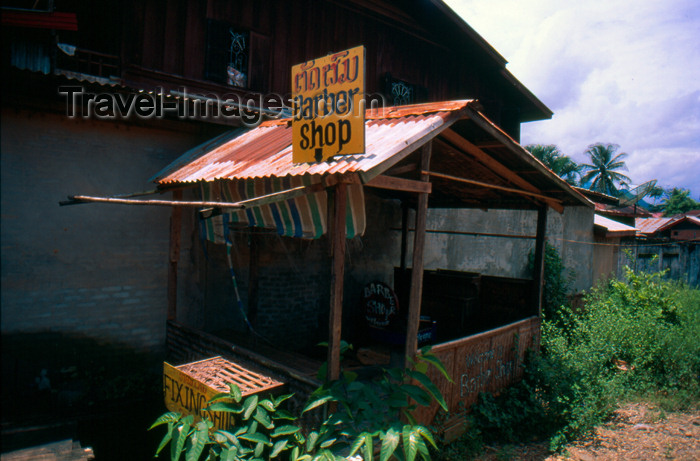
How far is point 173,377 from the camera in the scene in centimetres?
474

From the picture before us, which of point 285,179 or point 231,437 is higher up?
point 285,179

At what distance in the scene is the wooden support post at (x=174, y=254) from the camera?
6371mm

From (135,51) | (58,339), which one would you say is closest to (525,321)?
(58,339)

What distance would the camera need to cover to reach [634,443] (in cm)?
588

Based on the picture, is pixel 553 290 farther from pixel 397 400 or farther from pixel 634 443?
pixel 397 400

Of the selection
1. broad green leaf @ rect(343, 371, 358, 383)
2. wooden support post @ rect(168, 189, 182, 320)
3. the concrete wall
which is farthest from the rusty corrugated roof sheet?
broad green leaf @ rect(343, 371, 358, 383)

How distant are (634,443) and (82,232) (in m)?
7.85

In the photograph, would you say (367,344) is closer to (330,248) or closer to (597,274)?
(330,248)

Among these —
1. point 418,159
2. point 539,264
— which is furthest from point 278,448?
point 539,264

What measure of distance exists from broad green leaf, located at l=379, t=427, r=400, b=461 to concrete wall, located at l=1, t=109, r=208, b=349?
4.69 meters

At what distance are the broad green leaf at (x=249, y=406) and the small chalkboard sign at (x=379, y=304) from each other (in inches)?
157

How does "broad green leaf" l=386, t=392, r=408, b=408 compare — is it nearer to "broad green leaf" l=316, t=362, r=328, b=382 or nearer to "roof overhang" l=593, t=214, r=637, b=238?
"broad green leaf" l=316, t=362, r=328, b=382

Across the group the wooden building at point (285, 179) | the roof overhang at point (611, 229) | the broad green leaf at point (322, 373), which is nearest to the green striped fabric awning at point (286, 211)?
the wooden building at point (285, 179)

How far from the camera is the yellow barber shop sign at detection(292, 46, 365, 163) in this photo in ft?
13.3
